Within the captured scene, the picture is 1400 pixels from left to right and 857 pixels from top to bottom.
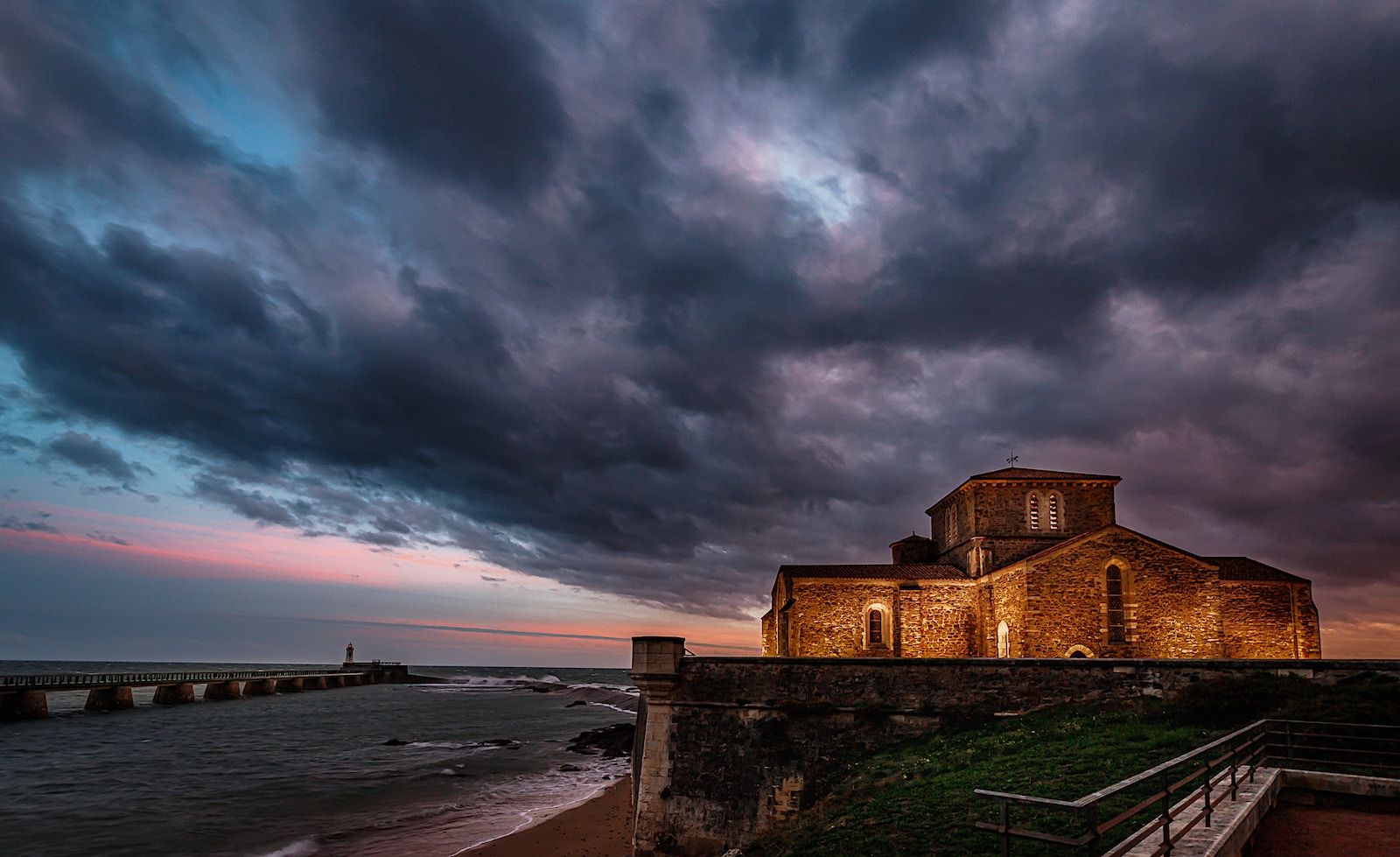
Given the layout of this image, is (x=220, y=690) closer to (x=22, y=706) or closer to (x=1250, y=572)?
(x=22, y=706)

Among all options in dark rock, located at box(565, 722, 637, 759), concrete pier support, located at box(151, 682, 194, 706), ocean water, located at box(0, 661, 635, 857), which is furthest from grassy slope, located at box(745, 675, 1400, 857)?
concrete pier support, located at box(151, 682, 194, 706)

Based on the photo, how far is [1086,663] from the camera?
17.7 metres

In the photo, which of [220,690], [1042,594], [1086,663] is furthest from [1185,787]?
[220,690]

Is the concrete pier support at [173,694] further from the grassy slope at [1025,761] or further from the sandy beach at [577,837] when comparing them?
the grassy slope at [1025,761]

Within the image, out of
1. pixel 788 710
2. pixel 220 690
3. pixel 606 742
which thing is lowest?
pixel 220 690

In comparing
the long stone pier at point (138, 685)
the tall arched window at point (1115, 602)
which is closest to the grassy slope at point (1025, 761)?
the tall arched window at point (1115, 602)

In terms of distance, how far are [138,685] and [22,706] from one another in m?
10.0

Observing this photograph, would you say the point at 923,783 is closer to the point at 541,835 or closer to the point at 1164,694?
the point at 1164,694

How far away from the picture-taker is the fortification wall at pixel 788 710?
1761cm

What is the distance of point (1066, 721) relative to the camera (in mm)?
16672

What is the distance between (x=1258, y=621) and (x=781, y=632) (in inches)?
691

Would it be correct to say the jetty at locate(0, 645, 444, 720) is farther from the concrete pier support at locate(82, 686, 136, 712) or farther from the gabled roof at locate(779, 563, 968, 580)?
the gabled roof at locate(779, 563, 968, 580)

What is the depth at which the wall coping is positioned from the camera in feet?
54.3

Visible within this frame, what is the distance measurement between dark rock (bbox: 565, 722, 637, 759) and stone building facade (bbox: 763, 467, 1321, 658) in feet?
43.0
